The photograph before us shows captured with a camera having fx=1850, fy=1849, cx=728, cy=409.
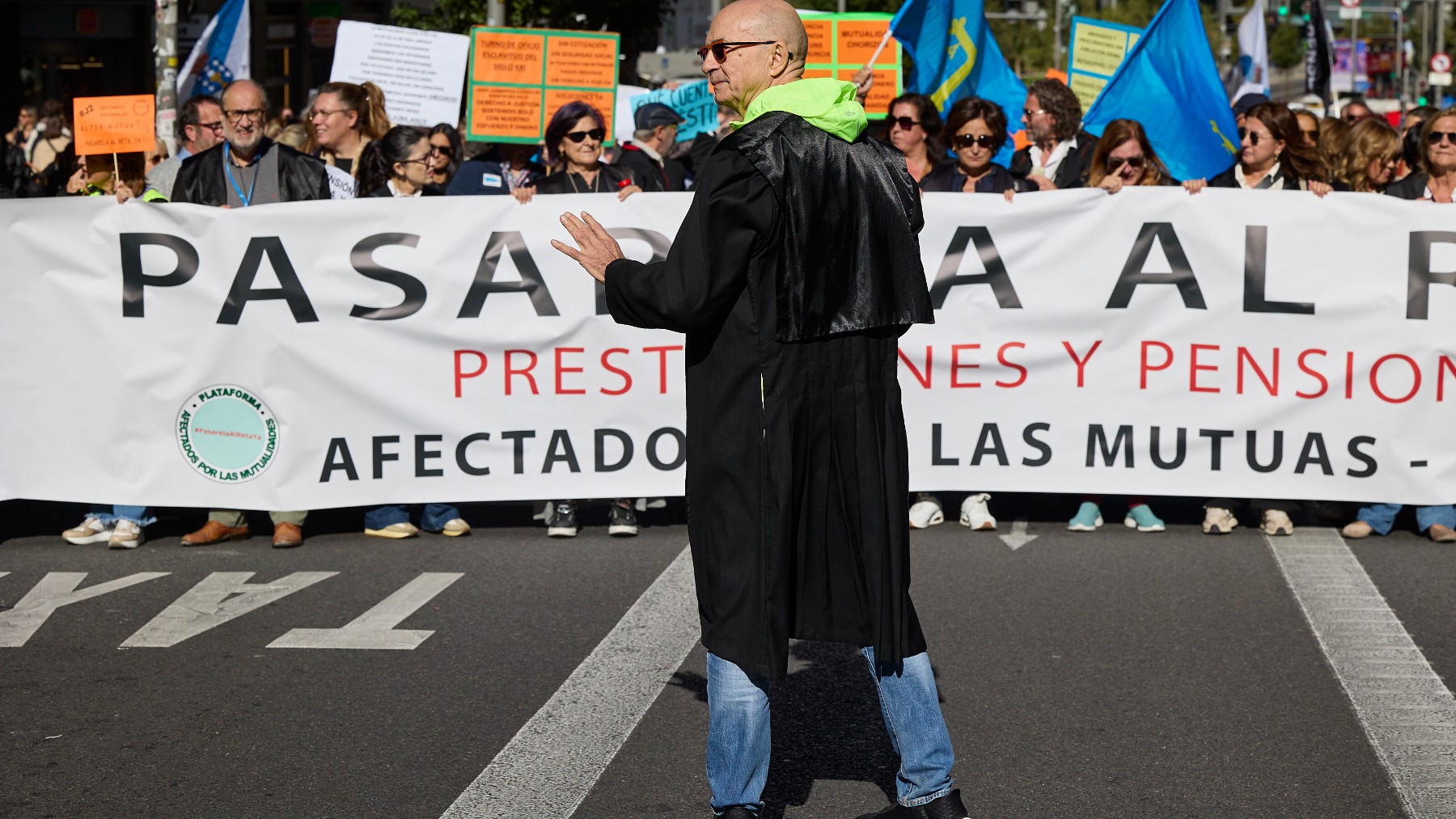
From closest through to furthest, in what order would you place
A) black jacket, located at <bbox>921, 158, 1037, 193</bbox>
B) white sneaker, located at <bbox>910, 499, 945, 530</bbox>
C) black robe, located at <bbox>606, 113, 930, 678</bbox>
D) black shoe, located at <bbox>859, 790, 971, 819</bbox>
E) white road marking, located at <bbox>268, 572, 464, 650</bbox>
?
black robe, located at <bbox>606, 113, 930, 678</bbox>
black shoe, located at <bbox>859, 790, 971, 819</bbox>
white road marking, located at <bbox>268, 572, 464, 650</bbox>
white sneaker, located at <bbox>910, 499, 945, 530</bbox>
black jacket, located at <bbox>921, 158, 1037, 193</bbox>

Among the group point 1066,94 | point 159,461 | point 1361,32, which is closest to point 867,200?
point 159,461

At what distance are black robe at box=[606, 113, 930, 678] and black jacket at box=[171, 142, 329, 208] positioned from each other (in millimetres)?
4569

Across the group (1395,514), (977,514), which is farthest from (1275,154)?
(977,514)

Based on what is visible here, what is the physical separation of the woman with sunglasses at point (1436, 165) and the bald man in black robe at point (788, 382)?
4658 mm

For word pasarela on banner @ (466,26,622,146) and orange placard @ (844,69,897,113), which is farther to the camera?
orange placard @ (844,69,897,113)

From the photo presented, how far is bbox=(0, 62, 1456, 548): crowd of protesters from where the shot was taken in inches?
305

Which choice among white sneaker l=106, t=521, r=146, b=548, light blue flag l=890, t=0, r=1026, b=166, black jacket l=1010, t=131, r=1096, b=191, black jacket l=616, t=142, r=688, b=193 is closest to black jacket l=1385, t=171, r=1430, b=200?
black jacket l=1010, t=131, r=1096, b=191

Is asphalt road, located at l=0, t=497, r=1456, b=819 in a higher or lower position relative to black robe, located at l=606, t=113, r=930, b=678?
lower

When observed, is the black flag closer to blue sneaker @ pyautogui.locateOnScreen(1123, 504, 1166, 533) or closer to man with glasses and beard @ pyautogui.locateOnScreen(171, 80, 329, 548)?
blue sneaker @ pyautogui.locateOnScreen(1123, 504, 1166, 533)

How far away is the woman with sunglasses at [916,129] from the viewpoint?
336 inches

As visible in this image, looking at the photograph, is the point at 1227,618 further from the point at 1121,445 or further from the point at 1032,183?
the point at 1032,183

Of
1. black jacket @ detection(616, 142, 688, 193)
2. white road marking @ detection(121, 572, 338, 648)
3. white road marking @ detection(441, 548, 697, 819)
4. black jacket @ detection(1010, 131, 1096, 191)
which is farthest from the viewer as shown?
black jacket @ detection(1010, 131, 1096, 191)

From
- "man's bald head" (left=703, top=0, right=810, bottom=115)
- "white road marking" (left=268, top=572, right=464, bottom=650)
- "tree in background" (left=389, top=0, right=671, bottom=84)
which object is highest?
"tree in background" (left=389, top=0, right=671, bottom=84)

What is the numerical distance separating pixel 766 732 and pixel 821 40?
25.8ft
